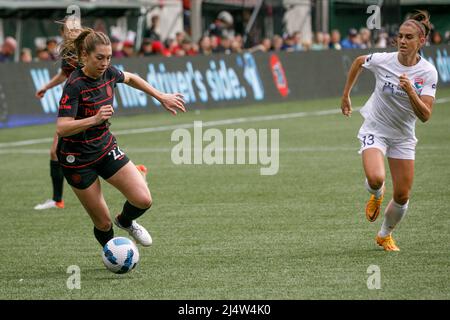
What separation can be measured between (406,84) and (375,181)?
3.49 feet

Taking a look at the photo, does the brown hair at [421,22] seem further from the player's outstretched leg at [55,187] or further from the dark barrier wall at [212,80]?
the dark barrier wall at [212,80]

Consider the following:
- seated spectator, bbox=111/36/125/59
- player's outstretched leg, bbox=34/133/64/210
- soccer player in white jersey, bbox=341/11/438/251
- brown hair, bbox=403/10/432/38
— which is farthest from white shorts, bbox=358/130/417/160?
seated spectator, bbox=111/36/125/59

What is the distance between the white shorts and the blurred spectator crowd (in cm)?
1492

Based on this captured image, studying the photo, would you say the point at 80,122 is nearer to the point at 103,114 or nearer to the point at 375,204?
the point at 103,114

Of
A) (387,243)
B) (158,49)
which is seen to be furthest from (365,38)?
(387,243)

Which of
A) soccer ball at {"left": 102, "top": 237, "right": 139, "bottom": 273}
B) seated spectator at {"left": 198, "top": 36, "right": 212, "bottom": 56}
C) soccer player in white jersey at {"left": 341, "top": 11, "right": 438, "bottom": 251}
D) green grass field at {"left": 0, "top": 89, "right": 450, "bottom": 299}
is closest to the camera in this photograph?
green grass field at {"left": 0, "top": 89, "right": 450, "bottom": 299}

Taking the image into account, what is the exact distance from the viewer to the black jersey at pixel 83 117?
8.82 meters

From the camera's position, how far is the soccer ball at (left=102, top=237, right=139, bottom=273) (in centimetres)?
870

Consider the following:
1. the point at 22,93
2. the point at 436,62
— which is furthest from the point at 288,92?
the point at 22,93

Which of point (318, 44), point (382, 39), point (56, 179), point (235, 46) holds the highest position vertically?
point (56, 179)

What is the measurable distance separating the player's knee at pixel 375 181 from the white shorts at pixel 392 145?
0.30 m

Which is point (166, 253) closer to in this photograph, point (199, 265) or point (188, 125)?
point (199, 265)

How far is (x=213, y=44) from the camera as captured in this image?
94.5 ft

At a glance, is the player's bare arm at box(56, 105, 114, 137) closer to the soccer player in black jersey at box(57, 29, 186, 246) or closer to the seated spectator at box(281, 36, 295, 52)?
the soccer player in black jersey at box(57, 29, 186, 246)
